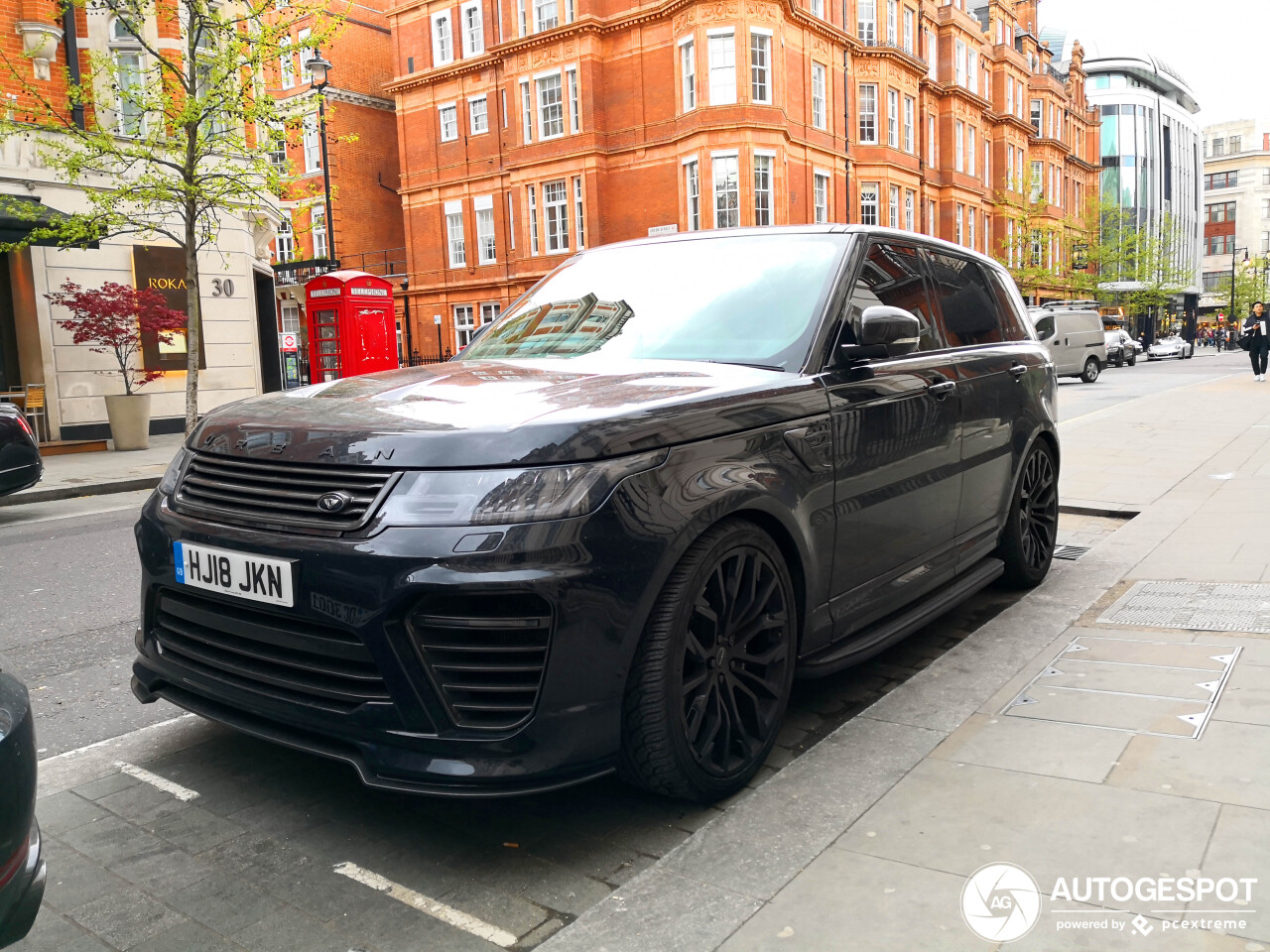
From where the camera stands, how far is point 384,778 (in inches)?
95.8

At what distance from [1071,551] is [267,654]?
5128mm

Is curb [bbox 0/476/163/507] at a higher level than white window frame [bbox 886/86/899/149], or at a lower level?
lower

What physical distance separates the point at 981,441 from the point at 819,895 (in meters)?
2.65

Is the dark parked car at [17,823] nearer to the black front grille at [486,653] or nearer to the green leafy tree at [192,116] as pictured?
the black front grille at [486,653]

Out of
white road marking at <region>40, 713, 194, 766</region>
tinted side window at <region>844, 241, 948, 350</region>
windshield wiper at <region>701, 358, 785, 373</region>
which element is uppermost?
tinted side window at <region>844, 241, 948, 350</region>

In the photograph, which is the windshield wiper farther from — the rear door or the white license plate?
the white license plate

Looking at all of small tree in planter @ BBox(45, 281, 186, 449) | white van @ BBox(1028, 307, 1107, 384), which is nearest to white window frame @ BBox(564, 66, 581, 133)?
white van @ BBox(1028, 307, 1107, 384)

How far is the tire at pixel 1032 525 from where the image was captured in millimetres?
5070

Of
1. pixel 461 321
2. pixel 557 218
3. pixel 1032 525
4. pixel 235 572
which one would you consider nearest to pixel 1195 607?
pixel 1032 525

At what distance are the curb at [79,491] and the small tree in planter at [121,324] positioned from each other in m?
4.54

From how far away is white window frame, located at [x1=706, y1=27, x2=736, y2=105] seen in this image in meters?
33.7

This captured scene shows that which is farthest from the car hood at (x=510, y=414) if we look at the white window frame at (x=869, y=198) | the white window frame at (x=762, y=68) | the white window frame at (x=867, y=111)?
the white window frame at (x=867, y=111)

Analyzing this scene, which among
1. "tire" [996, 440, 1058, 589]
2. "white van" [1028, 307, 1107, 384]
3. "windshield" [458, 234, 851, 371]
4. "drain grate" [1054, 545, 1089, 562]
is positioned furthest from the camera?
"white van" [1028, 307, 1107, 384]

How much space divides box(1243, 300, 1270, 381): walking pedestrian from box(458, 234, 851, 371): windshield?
75.4ft
